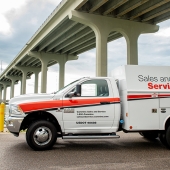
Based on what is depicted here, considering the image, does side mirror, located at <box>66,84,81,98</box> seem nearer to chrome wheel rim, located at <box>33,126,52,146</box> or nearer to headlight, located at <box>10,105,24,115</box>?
Result: chrome wheel rim, located at <box>33,126,52,146</box>

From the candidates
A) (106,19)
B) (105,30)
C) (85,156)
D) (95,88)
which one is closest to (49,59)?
(105,30)

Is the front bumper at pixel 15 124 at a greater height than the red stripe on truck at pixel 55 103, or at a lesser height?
lesser

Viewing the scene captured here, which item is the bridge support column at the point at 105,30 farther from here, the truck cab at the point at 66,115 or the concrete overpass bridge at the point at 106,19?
the truck cab at the point at 66,115

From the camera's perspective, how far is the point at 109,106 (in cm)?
720

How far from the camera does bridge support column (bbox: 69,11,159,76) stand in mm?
20281

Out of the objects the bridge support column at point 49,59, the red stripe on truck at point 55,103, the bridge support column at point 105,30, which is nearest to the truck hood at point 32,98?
the red stripe on truck at point 55,103

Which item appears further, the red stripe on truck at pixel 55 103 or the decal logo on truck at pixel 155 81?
the decal logo on truck at pixel 155 81

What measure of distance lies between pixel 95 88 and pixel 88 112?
87 centimetres

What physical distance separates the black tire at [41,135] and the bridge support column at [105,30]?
1349 cm

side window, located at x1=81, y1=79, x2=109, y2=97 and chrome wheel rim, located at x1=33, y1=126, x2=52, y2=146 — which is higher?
side window, located at x1=81, y1=79, x2=109, y2=97

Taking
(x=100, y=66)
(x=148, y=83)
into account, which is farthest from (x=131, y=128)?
(x=100, y=66)

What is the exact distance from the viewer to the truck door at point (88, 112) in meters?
7.03

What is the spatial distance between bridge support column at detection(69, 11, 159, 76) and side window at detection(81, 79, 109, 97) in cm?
1245

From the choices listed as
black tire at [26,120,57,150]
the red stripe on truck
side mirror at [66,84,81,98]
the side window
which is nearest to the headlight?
the red stripe on truck
